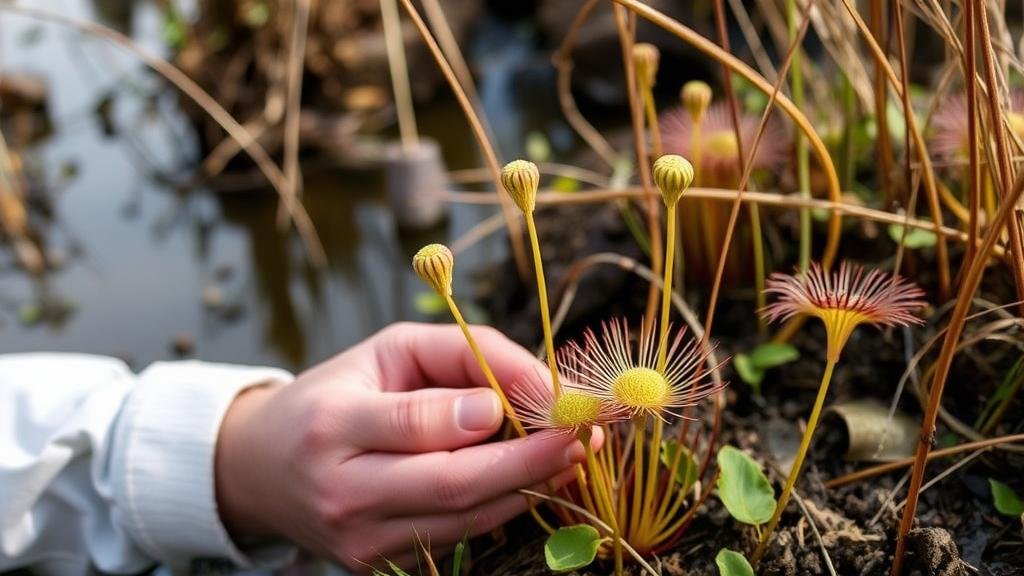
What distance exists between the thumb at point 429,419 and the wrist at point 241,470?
0.34 ft

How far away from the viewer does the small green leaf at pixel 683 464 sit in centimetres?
50

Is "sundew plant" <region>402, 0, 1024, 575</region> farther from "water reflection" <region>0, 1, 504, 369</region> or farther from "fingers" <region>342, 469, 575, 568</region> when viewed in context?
"water reflection" <region>0, 1, 504, 369</region>

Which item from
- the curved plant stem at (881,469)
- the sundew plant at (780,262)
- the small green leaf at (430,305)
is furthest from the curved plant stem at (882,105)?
the small green leaf at (430,305)

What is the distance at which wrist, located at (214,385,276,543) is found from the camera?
1.99 feet

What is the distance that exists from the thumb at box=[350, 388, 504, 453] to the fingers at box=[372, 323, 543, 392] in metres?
0.05

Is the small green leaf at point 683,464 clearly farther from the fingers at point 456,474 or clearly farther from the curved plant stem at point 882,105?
the curved plant stem at point 882,105

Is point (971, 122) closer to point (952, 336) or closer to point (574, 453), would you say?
point (952, 336)

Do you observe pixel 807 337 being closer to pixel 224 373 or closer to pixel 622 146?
pixel 224 373

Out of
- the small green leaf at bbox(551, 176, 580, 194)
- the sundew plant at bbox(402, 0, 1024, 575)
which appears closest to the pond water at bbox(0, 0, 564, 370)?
the small green leaf at bbox(551, 176, 580, 194)

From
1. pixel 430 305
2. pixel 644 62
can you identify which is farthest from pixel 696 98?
pixel 430 305

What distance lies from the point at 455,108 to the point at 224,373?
1.23m

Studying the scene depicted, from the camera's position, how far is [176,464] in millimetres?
635

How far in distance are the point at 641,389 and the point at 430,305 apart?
2.48ft

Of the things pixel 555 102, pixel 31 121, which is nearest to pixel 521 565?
pixel 555 102
